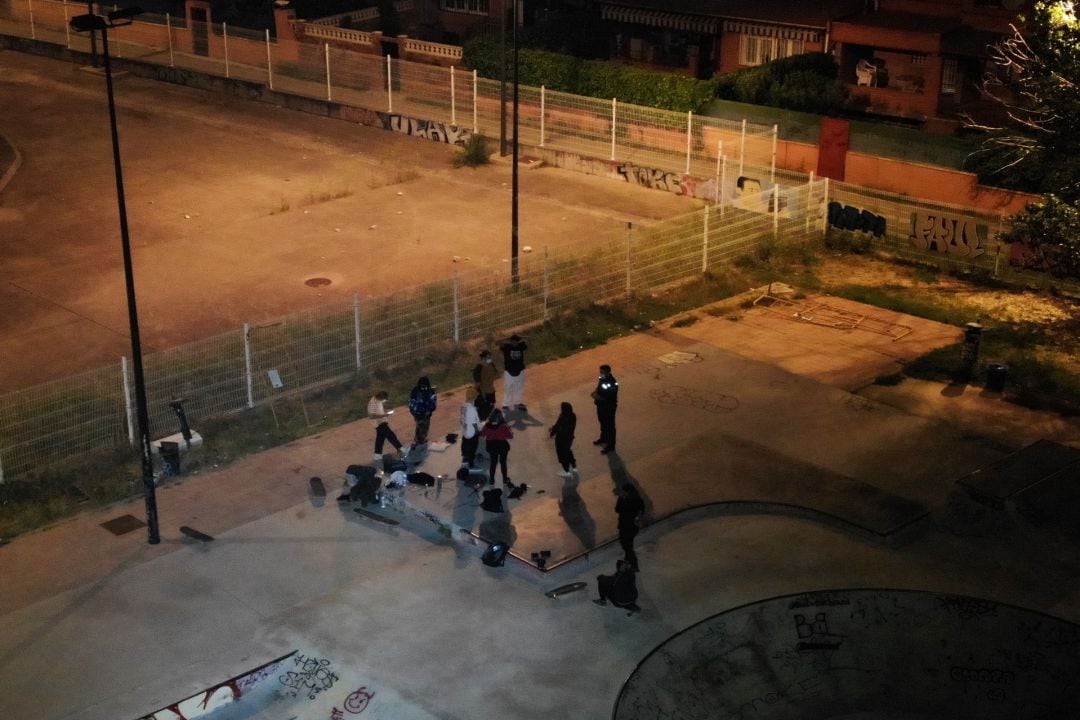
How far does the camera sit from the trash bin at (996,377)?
21625mm

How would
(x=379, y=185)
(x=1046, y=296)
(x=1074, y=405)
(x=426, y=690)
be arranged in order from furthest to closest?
(x=379, y=185) → (x=1046, y=296) → (x=1074, y=405) → (x=426, y=690)

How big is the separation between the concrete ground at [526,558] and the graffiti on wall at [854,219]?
24.3ft

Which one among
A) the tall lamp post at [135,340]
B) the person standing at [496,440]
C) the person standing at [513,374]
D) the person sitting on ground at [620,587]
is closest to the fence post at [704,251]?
the person standing at [513,374]

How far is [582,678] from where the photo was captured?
14375 mm

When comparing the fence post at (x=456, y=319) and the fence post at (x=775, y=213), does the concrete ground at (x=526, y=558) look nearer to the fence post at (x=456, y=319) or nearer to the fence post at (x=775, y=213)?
the fence post at (x=456, y=319)

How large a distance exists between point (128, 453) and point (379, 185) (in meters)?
14.5

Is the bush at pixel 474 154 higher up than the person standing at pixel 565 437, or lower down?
higher up

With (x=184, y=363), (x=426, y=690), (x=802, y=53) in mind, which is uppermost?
(x=802, y=53)

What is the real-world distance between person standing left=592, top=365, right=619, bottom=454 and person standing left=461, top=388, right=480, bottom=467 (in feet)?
5.54

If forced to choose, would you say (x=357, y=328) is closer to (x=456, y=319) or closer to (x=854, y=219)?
(x=456, y=319)

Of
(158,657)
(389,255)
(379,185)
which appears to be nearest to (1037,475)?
(158,657)

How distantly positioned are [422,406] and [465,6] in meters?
30.4

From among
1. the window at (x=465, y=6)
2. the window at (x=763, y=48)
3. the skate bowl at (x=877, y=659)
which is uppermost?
the window at (x=465, y=6)

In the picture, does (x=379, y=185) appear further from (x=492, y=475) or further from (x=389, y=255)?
(x=492, y=475)
